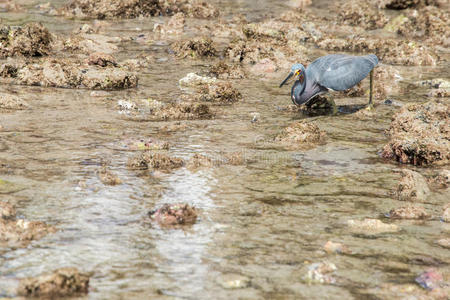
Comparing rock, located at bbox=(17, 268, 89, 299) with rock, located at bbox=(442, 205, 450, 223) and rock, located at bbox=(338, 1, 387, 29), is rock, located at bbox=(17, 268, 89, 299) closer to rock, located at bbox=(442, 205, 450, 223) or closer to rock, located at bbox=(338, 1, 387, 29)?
rock, located at bbox=(442, 205, 450, 223)

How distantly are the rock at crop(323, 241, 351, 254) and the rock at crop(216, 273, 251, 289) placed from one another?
0.91 m

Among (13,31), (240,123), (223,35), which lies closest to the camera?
(240,123)

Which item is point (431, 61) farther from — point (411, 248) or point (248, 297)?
point (248, 297)

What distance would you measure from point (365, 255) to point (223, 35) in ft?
42.5

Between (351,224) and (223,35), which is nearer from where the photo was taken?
(351,224)

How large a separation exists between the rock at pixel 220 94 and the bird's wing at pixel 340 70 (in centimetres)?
148

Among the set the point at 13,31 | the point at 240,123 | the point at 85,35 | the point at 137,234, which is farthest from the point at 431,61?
the point at 137,234

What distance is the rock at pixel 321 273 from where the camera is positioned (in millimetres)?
4734

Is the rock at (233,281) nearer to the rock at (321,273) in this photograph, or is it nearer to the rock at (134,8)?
the rock at (321,273)

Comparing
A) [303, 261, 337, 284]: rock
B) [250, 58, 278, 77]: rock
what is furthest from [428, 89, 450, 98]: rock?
[303, 261, 337, 284]: rock

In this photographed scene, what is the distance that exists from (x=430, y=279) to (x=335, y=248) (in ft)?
2.77

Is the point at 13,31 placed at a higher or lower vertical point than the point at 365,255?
higher

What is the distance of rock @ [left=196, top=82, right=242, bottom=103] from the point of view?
10.9 m

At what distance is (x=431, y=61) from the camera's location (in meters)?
14.7
